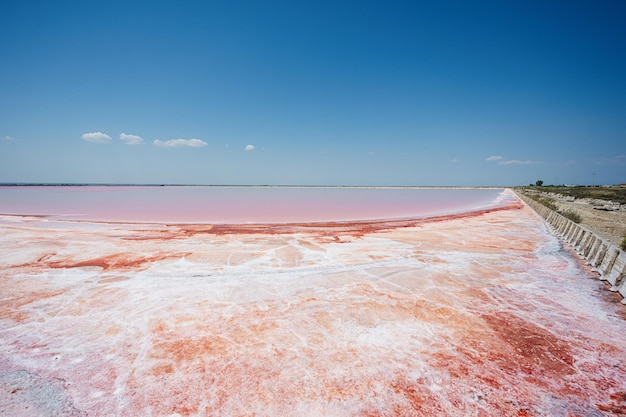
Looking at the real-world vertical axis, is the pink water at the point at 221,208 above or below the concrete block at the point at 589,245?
below

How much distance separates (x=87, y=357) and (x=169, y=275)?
3.14 meters

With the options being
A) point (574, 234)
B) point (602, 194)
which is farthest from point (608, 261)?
point (602, 194)

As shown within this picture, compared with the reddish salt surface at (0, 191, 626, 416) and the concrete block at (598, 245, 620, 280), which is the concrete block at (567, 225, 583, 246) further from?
the concrete block at (598, 245, 620, 280)

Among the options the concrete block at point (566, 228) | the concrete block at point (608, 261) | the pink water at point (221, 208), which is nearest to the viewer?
the concrete block at point (608, 261)

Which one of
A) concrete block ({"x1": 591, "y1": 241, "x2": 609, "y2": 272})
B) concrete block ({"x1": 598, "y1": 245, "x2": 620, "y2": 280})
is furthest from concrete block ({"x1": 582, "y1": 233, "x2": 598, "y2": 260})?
concrete block ({"x1": 598, "y1": 245, "x2": 620, "y2": 280})

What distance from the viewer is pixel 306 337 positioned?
13.6ft

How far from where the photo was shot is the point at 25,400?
293cm

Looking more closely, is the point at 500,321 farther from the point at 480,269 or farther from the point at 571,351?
the point at 480,269

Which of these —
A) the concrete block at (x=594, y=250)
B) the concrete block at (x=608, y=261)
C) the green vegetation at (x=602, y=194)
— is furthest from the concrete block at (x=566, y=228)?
the green vegetation at (x=602, y=194)

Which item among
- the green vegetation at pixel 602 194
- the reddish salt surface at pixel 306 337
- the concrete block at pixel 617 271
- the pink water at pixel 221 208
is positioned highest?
the green vegetation at pixel 602 194

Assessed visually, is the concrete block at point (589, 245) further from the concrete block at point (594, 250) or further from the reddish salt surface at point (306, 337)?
the reddish salt surface at point (306, 337)

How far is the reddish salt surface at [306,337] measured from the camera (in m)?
2.97

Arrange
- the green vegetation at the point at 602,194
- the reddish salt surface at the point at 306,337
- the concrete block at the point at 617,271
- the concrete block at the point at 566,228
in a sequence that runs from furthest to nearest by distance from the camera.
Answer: the green vegetation at the point at 602,194, the concrete block at the point at 566,228, the concrete block at the point at 617,271, the reddish salt surface at the point at 306,337

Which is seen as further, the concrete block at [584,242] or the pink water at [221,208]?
the pink water at [221,208]
